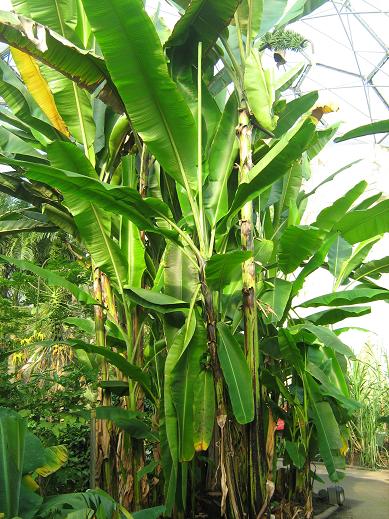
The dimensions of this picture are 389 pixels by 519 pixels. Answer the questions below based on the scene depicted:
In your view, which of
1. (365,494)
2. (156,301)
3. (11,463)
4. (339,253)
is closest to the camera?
(11,463)

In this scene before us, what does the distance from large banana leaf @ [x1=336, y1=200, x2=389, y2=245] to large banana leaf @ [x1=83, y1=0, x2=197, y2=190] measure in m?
1.15

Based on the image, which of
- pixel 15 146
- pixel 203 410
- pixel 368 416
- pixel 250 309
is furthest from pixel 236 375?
pixel 368 416

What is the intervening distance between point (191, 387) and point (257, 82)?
2.00m

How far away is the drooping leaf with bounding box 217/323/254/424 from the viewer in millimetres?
3287

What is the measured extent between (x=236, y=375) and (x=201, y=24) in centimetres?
→ 219

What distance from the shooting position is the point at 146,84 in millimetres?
3365

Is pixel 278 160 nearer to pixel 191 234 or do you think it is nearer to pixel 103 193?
pixel 103 193

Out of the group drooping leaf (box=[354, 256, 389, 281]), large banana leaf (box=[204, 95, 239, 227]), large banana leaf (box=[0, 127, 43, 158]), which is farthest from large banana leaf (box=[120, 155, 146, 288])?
drooping leaf (box=[354, 256, 389, 281])

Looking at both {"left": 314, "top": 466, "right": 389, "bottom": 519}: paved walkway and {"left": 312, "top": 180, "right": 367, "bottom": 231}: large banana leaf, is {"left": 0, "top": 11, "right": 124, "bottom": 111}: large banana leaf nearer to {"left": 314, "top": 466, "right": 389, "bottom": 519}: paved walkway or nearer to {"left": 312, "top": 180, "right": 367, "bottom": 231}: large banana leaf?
{"left": 312, "top": 180, "right": 367, "bottom": 231}: large banana leaf

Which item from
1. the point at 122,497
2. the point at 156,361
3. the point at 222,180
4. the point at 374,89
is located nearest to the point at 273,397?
the point at 156,361

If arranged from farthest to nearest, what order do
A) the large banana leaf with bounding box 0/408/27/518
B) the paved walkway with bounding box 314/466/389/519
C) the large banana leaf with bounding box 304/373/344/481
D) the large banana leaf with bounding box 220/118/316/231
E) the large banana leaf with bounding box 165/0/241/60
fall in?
the paved walkway with bounding box 314/466/389/519 → the large banana leaf with bounding box 304/373/344/481 → the large banana leaf with bounding box 165/0/241/60 → the large banana leaf with bounding box 220/118/316/231 → the large banana leaf with bounding box 0/408/27/518

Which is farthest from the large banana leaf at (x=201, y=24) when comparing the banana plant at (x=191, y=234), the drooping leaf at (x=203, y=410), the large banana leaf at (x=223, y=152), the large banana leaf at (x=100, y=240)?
the drooping leaf at (x=203, y=410)

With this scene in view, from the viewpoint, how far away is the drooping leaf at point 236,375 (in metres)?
3.29

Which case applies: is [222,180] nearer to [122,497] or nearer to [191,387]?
[191,387]
